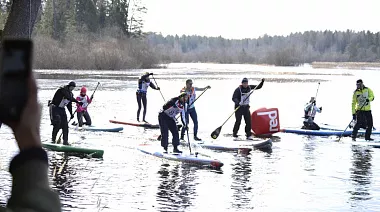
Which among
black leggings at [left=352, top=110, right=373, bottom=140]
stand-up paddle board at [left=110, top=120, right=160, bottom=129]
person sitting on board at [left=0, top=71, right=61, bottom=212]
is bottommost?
stand-up paddle board at [left=110, top=120, right=160, bottom=129]

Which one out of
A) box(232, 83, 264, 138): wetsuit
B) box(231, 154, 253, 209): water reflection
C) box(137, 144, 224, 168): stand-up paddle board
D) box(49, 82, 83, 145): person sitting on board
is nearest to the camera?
box(231, 154, 253, 209): water reflection

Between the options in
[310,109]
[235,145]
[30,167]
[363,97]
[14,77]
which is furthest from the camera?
[310,109]

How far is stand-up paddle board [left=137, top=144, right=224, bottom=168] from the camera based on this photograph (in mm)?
13852

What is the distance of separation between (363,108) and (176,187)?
30.5 ft

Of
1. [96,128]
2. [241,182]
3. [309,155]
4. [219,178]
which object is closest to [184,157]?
[219,178]

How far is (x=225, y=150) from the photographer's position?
16844 millimetres

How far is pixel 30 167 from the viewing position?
1.54 meters

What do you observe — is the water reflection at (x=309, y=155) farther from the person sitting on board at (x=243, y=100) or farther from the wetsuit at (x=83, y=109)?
the wetsuit at (x=83, y=109)

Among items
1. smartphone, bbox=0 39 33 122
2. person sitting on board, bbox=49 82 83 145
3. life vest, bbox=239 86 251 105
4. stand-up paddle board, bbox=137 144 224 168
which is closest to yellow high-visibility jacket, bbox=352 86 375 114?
life vest, bbox=239 86 251 105

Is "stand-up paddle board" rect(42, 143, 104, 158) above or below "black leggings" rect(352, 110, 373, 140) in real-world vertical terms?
below

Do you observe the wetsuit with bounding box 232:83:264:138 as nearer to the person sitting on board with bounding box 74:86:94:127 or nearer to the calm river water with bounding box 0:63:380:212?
the calm river water with bounding box 0:63:380:212

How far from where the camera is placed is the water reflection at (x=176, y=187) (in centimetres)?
1021

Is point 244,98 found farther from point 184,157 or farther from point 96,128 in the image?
point 184,157

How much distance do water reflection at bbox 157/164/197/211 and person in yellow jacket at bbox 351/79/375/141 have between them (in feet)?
23.9
